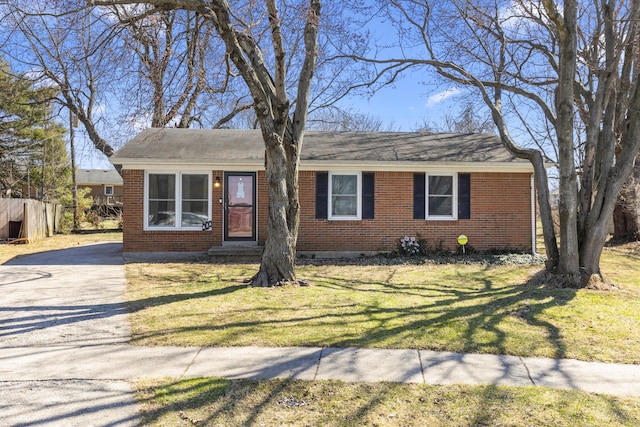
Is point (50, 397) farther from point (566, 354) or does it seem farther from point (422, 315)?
point (566, 354)

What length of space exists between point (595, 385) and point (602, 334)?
1.82 metres

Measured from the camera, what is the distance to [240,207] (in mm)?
12281

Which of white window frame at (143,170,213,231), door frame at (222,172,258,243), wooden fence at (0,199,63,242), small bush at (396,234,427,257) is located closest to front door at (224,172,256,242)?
door frame at (222,172,258,243)

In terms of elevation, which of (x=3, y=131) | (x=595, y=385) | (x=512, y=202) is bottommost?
(x=595, y=385)

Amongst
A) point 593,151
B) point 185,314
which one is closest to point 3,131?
point 185,314

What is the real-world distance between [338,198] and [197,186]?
4017 mm

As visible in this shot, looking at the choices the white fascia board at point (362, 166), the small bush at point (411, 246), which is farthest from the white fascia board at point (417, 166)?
the small bush at point (411, 246)

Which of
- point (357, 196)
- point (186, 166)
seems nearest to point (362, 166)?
point (357, 196)

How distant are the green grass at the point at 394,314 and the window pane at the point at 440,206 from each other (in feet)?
11.4

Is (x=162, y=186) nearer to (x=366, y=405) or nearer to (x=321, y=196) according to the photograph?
(x=321, y=196)

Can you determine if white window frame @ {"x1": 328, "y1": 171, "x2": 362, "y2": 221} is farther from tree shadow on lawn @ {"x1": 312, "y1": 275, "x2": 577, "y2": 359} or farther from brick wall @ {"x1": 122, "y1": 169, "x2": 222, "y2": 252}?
tree shadow on lawn @ {"x1": 312, "y1": 275, "x2": 577, "y2": 359}

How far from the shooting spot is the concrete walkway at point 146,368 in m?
3.33

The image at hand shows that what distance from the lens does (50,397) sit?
3441mm

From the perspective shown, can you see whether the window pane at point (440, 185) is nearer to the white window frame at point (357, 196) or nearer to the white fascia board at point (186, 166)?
the white window frame at point (357, 196)
